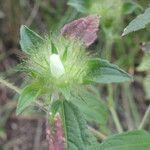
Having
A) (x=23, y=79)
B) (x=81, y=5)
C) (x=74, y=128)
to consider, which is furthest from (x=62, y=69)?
(x=23, y=79)

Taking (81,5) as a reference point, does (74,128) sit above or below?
below

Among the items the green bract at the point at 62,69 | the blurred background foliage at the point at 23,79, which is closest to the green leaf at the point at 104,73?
the green bract at the point at 62,69

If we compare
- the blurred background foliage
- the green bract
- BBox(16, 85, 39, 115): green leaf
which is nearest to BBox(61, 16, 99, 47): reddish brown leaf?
the green bract

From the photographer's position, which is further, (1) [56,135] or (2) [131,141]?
(2) [131,141]

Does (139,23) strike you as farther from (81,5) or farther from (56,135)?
(81,5)

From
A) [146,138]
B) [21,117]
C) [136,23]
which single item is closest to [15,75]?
[21,117]

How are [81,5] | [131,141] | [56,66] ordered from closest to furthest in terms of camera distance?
[56,66] < [131,141] < [81,5]

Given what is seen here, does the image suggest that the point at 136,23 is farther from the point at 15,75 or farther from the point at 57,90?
the point at 15,75
